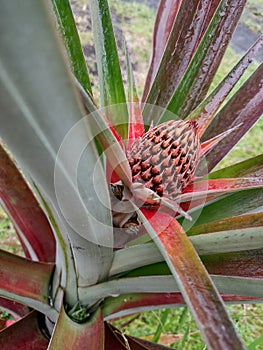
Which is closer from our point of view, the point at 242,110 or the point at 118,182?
the point at 118,182

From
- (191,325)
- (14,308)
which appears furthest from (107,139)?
(191,325)

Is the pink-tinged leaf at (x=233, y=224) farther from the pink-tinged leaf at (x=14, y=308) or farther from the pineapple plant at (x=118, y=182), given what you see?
the pink-tinged leaf at (x=14, y=308)

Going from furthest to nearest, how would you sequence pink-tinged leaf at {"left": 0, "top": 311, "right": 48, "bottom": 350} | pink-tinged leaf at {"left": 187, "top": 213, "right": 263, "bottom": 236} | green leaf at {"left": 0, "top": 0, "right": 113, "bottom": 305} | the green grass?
1. the green grass
2. pink-tinged leaf at {"left": 0, "top": 311, "right": 48, "bottom": 350}
3. pink-tinged leaf at {"left": 187, "top": 213, "right": 263, "bottom": 236}
4. green leaf at {"left": 0, "top": 0, "right": 113, "bottom": 305}

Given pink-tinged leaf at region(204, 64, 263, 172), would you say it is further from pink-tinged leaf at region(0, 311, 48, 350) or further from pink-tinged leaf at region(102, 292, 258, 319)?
pink-tinged leaf at region(0, 311, 48, 350)

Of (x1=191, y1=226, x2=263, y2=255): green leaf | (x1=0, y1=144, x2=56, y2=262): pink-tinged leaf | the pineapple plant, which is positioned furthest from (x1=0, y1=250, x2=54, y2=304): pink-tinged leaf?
(x1=191, y1=226, x2=263, y2=255): green leaf

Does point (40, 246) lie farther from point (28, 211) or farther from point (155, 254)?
point (155, 254)

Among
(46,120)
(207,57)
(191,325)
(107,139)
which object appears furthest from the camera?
(191,325)

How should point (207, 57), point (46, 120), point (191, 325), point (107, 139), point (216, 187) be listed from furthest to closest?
point (191, 325), point (207, 57), point (216, 187), point (107, 139), point (46, 120)

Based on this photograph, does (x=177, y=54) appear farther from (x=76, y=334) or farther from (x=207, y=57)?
(x=76, y=334)

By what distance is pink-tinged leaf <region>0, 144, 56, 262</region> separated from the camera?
640 millimetres

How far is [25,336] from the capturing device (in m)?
0.59

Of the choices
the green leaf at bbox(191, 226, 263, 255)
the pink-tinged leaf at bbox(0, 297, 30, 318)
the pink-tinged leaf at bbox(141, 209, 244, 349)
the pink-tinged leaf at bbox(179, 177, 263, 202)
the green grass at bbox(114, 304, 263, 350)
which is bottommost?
the pink-tinged leaf at bbox(141, 209, 244, 349)

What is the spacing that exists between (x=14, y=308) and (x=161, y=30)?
1.57ft

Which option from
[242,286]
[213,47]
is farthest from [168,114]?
[242,286]
